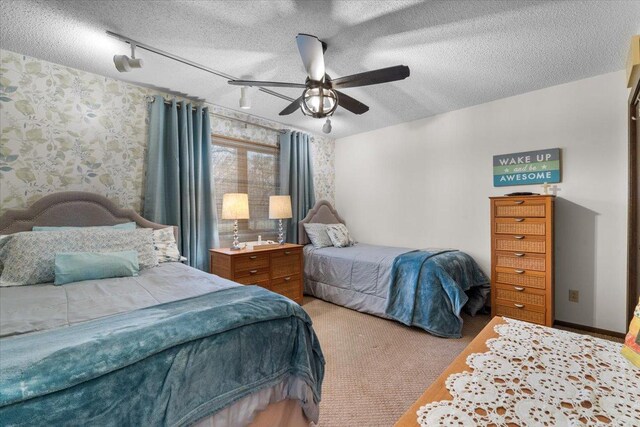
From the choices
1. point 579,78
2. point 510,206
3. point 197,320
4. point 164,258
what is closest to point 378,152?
point 510,206

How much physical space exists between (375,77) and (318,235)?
2525 millimetres

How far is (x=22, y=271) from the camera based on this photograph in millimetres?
1817

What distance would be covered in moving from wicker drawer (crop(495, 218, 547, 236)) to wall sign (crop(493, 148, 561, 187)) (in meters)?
0.58

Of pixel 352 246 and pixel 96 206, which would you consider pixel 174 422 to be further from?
pixel 352 246

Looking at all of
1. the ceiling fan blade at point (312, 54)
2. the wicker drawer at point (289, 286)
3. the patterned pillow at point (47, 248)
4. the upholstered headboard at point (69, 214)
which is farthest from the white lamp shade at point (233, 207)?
the ceiling fan blade at point (312, 54)

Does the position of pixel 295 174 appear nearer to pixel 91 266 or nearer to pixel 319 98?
pixel 319 98

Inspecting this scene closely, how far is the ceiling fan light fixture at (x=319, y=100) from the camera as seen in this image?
2.04 metres

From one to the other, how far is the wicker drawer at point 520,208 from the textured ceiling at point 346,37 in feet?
3.97

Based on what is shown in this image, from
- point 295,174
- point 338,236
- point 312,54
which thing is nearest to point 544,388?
point 312,54

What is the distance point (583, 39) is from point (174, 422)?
3419mm

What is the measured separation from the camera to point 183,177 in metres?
3.02

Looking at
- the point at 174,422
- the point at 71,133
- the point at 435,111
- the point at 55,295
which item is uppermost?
the point at 435,111

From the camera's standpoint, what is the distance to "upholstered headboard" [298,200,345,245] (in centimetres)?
415

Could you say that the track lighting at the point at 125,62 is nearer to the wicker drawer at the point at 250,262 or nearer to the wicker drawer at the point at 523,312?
the wicker drawer at the point at 250,262
